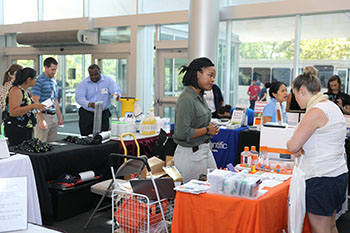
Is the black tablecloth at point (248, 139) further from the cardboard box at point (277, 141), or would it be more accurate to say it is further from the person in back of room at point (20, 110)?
the person in back of room at point (20, 110)

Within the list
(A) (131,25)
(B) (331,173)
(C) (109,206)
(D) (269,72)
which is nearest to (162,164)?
(C) (109,206)

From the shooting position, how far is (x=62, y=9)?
9.30 m

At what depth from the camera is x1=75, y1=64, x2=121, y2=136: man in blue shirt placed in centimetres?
539

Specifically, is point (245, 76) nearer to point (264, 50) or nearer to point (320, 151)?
point (264, 50)

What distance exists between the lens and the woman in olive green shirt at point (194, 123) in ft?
8.80

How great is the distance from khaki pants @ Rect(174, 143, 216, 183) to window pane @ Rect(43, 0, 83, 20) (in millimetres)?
7079

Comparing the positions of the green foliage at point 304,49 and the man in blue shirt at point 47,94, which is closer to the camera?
the man in blue shirt at point 47,94

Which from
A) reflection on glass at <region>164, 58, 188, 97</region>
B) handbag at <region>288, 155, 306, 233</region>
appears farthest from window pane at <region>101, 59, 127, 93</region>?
handbag at <region>288, 155, 306, 233</region>

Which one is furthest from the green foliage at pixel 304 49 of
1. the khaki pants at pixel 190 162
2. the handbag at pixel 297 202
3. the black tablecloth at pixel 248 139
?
the handbag at pixel 297 202

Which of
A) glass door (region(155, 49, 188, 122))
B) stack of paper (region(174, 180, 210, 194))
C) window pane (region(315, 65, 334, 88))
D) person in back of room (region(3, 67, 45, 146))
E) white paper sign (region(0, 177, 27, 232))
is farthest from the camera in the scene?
glass door (region(155, 49, 188, 122))

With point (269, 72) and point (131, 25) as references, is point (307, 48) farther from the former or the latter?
point (131, 25)

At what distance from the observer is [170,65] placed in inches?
312

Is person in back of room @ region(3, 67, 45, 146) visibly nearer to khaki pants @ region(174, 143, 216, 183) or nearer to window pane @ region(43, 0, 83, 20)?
khaki pants @ region(174, 143, 216, 183)

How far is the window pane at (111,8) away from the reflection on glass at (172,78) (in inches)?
56.6
